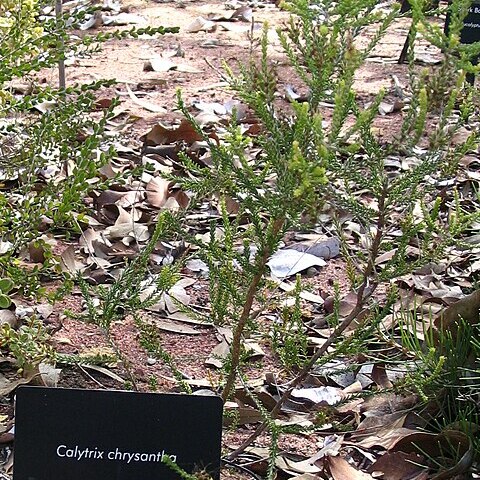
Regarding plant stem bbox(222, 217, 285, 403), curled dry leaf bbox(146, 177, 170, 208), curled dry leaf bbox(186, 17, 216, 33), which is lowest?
curled dry leaf bbox(146, 177, 170, 208)

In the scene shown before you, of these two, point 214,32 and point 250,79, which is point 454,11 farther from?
point 214,32

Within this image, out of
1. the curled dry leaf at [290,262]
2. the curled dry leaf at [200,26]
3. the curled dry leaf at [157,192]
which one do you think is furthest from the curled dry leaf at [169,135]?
the curled dry leaf at [200,26]

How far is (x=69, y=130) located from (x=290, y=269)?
39.2 inches

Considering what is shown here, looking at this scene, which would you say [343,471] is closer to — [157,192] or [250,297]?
[250,297]

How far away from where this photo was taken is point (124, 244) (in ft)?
8.72

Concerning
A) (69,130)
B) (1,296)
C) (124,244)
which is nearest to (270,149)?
(1,296)

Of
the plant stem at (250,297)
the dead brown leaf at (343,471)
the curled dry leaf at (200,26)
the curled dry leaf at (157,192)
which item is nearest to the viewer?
the plant stem at (250,297)

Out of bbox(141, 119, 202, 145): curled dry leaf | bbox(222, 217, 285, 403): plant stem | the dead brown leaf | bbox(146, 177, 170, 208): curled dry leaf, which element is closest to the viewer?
bbox(222, 217, 285, 403): plant stem

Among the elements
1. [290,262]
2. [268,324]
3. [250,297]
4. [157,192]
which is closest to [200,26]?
[157,192]

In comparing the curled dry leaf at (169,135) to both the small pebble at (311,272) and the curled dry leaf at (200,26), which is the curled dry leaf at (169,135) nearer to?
the small pebble at (311,272)

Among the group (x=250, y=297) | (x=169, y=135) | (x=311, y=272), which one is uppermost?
(x=250, y=297)

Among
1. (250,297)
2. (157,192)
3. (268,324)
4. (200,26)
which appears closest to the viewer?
(250,297)

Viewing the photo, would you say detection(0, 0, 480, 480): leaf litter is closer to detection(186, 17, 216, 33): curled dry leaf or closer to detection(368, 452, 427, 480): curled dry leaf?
detection(368, 452, 427, 480): curled dry leaf

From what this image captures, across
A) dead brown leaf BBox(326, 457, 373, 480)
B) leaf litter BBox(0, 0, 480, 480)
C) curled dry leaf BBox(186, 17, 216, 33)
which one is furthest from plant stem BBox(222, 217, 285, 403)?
curled dry leaf BBox(186, 17, 216, 33)
